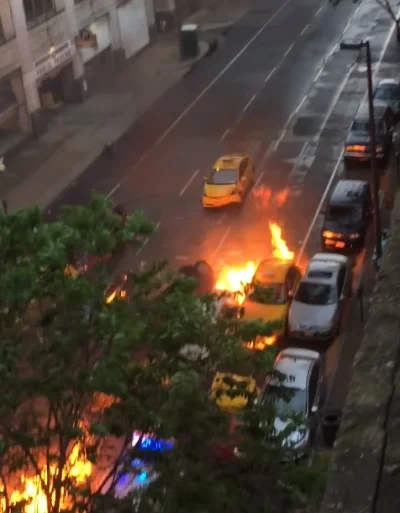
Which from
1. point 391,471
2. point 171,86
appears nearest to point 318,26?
point 171,86

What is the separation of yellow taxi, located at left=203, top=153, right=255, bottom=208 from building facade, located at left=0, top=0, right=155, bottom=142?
10.1m

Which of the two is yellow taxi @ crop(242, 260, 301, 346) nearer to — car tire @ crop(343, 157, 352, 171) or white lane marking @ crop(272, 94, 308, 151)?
car tire @ crop(343, 157, 352, 171)

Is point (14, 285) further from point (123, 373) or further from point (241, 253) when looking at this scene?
point (241, 253)

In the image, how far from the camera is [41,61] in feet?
114

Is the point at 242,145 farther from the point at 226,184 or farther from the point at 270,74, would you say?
the point at 270,74

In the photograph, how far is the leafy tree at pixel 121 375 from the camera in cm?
841

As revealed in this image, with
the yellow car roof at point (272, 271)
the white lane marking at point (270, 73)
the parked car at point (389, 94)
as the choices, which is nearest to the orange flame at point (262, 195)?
the yellow car roof at point (272, 271)

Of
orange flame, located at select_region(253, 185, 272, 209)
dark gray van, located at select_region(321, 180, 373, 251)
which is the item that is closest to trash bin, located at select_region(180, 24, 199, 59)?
orange flame, located at select_region(253, 185, 272, 209)

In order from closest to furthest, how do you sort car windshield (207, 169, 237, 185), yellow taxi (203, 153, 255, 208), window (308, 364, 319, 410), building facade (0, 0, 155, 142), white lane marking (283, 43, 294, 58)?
window (308, 364, 319, 410) < yellow taxi (203, 153, 255, 208) < car windshield (207, 169, 237, 185) < building facade (0, 0, 155, 142) < white lane marking (283, 43, 294, 58)

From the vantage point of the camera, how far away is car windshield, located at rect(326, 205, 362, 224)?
2347 centimetres

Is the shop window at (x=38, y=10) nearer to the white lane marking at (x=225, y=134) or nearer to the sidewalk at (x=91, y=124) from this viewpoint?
the sidewalk at (x=91, y=124)

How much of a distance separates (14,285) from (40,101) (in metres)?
29.5

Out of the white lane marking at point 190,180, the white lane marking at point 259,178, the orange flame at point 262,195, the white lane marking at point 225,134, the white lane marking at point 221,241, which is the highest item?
the white lane marking at point 221,241

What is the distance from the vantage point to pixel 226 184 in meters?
26.5
